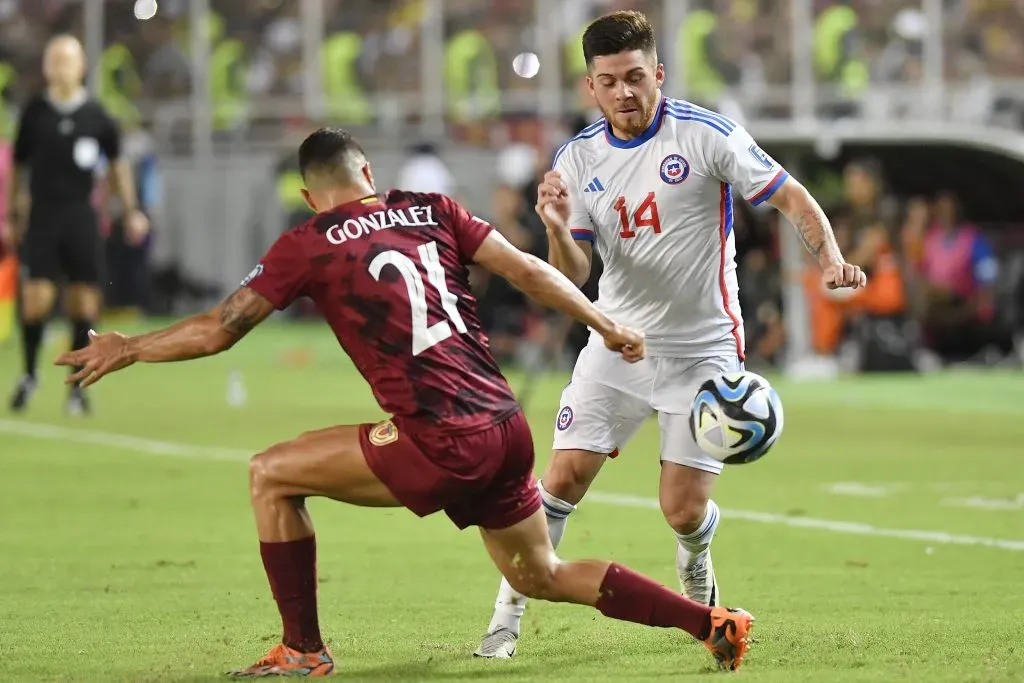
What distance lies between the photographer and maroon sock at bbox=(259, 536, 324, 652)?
582 centimetres

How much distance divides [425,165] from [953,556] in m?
16.6

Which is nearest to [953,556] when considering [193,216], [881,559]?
[881,559]

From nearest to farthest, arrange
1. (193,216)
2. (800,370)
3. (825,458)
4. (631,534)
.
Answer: (631,534) < (825,458) < (800,370) < (193,216)

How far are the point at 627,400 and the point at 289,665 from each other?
5.89ft

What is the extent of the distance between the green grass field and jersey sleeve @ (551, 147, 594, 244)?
4.75 ft

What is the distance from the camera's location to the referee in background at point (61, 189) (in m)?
15.4

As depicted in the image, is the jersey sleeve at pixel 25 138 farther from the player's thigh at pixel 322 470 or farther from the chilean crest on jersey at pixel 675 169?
Result: the player's thigh at pixel 322 470

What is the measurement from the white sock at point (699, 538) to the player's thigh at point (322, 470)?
1508mm

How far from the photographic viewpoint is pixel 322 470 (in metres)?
5.68

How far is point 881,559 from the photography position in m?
8.55

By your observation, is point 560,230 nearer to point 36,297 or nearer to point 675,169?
point 675,169

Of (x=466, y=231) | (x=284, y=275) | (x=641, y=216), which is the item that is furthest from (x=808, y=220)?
(x=284, y=275)

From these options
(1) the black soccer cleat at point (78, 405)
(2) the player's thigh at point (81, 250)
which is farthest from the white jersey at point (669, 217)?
(1) the black soccer cleat at point (78, 405)

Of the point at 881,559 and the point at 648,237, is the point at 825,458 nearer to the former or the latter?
the point at 881,559
